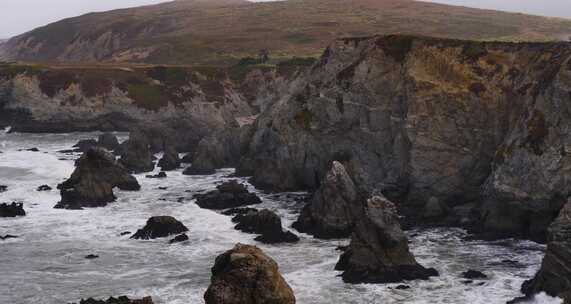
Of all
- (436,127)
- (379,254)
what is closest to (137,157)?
(436,127)

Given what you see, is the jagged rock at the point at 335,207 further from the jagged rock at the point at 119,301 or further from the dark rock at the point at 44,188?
the dark rock at the point at 44,188

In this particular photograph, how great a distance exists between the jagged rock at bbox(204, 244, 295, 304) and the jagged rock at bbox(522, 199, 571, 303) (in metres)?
11.7

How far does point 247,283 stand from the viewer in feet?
86.4

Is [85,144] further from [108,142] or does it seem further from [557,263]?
[557,263]

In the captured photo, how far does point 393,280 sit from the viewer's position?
34031 mm

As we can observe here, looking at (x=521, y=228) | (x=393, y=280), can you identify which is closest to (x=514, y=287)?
(x=393, y=280)

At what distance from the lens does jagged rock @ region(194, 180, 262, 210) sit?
5284cm

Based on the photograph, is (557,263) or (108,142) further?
(108,142)

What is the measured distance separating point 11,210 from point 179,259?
58.2ft

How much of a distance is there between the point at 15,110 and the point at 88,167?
52.1 m

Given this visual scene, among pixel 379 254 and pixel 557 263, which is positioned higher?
pixel 557 263

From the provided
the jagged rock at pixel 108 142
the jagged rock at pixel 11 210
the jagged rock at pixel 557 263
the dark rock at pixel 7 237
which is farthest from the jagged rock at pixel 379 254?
the jagged rock at pixel 108 142

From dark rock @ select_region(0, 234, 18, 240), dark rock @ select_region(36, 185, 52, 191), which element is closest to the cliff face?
dark rock @ select_region(36, 185, 52, 191)

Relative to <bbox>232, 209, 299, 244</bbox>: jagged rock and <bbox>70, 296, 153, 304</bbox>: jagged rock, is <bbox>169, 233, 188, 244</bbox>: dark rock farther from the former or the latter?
<bbox>70, 296, 153, 304</bbox>: jagged rock
